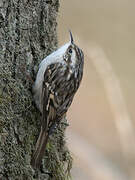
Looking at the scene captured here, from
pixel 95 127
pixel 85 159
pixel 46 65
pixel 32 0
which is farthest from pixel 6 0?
pixel 95 127

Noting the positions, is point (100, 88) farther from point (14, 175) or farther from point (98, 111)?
point (14, 175)

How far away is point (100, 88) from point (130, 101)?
44cm

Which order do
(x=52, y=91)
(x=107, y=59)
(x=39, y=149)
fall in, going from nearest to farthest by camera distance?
(x=39, y=149) < (x=52, y=91) < (x=107, y=59)

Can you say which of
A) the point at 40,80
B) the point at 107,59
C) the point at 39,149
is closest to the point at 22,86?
the point at 40,80

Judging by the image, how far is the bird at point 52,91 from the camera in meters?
3.20

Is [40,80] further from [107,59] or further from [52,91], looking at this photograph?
[107,59]

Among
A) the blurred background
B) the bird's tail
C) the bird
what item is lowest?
the bird's tail

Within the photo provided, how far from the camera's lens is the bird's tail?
317 centimetres

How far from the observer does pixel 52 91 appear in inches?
129

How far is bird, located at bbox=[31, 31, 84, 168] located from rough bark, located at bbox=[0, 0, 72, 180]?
0.05 m

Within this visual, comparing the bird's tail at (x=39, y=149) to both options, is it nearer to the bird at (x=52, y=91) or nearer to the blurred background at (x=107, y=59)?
the bird at (x=52, y=91)

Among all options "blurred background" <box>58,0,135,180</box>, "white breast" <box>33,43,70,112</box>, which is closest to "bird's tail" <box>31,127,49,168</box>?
"white breast" <box>33,43,70,112</box>

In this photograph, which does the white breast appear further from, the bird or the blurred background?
the blurred background

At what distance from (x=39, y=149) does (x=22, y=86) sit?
0.36 meters
